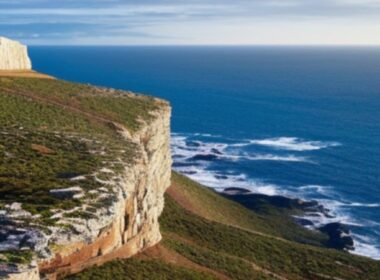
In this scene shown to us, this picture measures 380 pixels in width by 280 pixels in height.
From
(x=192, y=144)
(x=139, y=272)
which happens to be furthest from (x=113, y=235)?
(x=192, y=144)

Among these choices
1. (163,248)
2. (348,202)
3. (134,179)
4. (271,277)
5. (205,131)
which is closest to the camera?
(134,179)

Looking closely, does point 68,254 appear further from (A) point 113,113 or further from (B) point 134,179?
(A) point 113,113

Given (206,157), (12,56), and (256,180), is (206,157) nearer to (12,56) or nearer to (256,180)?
(256,180)

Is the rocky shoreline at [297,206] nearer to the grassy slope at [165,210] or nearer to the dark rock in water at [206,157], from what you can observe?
the grassy slope at [165,210]

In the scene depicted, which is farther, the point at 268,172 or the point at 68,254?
the point at 268,172

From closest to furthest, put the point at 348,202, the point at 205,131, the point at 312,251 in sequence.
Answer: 1. the point at 312,251
2. the point at 348,202
3. the point at 205,131

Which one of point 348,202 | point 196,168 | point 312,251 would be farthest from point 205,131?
point 312,251

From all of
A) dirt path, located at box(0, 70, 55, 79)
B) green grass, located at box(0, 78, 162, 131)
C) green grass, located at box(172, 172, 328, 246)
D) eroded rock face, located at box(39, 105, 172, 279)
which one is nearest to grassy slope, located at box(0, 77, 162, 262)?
green grass, located at box(0, 78, 162, 131)
